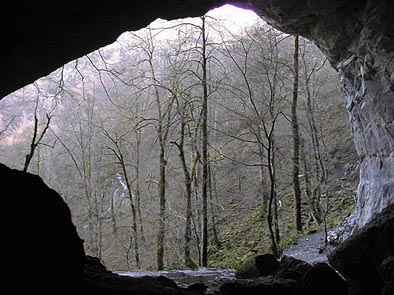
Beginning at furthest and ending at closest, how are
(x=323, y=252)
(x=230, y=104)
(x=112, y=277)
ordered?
1. (x=230, y=104)
2. (x=323, y=252)
3. (x=112, y=277)

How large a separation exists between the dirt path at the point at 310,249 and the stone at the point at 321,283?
4.54 m

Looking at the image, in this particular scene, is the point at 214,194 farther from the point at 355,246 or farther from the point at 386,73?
the point at 355,246

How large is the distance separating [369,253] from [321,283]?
1324 millimetres

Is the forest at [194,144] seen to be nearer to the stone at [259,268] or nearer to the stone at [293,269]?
the stone at [259,268]

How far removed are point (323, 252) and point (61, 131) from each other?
17.4 metres

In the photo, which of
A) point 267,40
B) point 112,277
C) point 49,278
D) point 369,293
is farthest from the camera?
point 267,40

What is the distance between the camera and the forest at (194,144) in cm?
1647

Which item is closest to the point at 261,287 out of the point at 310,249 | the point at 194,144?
the point at 310,249

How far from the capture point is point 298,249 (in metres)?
12.7

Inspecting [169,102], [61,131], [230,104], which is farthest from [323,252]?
[61,131]

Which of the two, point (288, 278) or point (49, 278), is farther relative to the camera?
point (288, 278)

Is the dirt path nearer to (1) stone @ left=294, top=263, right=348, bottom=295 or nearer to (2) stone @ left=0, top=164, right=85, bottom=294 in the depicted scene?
(1) stone @ left=294, top=263, right=348, bottom=295

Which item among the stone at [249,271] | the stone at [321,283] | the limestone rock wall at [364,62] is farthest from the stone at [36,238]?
the limestone rock wall at [364,62]

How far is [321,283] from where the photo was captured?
18.3ft
